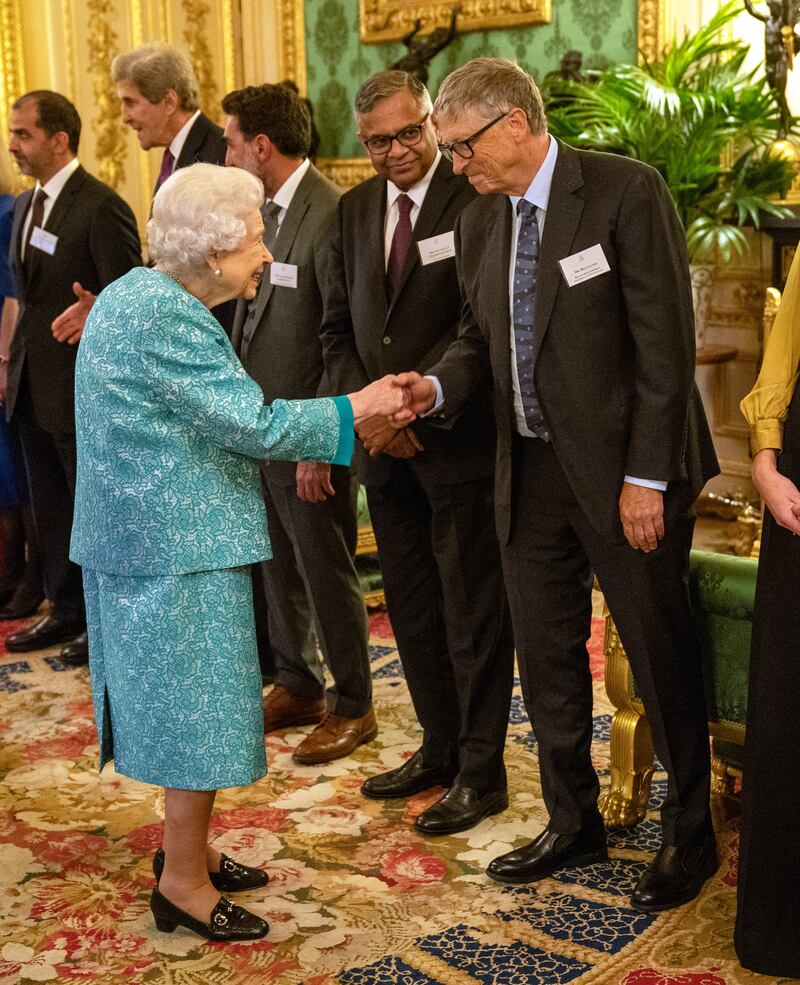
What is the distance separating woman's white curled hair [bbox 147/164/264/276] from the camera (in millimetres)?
2480

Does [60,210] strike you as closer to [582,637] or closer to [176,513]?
[176,513]

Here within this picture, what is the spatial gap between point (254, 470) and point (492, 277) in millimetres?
636

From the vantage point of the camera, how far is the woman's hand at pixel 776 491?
2.29 meters

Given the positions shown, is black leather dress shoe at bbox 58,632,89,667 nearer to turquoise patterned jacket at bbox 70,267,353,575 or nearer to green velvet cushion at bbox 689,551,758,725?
turquoise patterned jacket at bbox 70,267,353,575

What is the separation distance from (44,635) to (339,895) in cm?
231

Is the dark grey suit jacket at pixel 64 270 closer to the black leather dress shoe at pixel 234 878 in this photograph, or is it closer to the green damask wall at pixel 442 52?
the black leather dress shoe at pixel 234 878

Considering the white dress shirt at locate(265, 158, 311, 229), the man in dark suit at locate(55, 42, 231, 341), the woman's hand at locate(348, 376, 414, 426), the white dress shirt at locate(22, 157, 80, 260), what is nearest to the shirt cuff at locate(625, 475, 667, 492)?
the woman's hand at locate(348, 376, 414, 426)

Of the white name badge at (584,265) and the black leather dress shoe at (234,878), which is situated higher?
the white name badge at (584,265)

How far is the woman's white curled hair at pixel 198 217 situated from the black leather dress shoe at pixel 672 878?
1543mm

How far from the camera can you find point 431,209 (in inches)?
123

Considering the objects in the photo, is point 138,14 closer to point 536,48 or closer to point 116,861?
point 536,48

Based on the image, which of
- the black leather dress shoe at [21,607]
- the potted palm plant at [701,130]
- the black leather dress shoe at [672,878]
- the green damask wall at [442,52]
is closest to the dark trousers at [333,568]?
the black leather dress shoe at [672,878]

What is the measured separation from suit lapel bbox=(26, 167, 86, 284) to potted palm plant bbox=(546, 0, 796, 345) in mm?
2276

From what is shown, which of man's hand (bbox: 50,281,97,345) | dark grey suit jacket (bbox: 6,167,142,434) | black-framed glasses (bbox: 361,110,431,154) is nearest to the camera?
black-framed glasses (bbox: 361,110,431,154)
